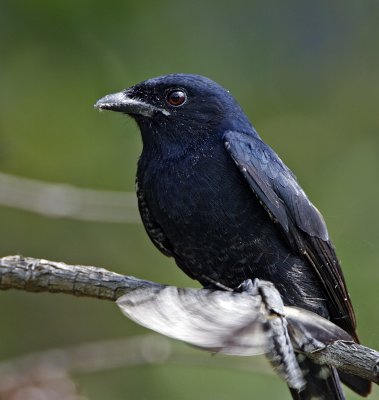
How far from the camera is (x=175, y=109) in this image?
4.77 metres

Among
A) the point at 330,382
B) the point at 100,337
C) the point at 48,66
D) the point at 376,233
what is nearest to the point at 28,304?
the point at 100,337

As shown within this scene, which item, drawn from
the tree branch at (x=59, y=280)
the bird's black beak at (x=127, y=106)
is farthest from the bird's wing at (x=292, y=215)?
the tree branch at (x=59, y=280)

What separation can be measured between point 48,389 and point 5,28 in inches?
165

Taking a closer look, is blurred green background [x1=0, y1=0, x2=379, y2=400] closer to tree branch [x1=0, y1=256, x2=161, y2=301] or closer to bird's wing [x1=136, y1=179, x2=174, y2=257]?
bird's wing [x1=136, y1=179, x2=174, y2=257]

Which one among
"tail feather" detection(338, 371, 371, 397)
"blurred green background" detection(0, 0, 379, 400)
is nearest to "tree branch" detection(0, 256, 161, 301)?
"tail feather" detection(338, 371, 371, 397)

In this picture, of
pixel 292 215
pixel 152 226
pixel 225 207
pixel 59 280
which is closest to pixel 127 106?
pixel 152 226

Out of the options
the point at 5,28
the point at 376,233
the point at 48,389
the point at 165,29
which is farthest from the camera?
the point at 165,29

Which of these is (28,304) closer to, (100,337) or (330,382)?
(100,337)

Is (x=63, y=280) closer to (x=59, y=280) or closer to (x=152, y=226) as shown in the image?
(x=59, y=280)

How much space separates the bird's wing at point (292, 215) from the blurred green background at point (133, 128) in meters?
1.57

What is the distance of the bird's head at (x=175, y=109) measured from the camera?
4707 millimetres

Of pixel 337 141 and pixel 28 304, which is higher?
pixel 337 141

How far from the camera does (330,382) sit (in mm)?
4504

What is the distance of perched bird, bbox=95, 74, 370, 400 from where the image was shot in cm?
441
